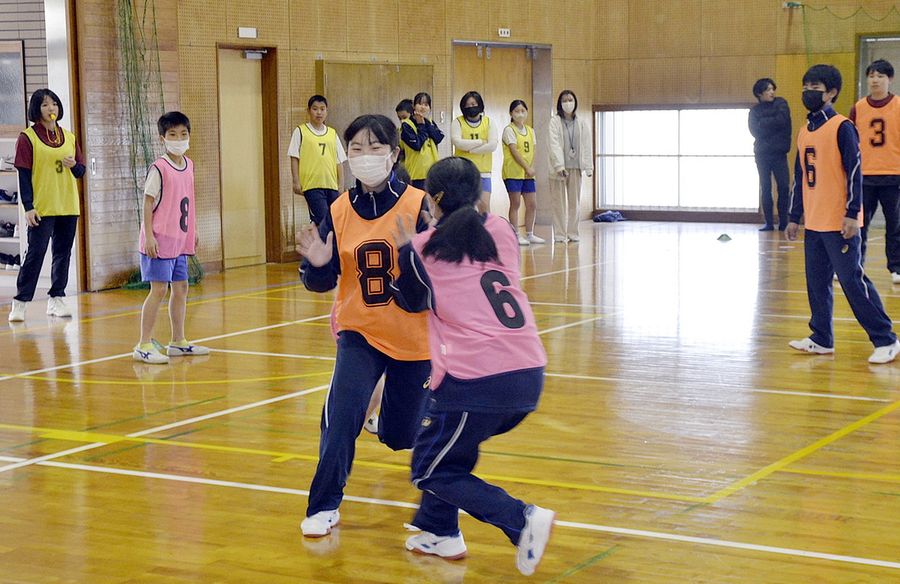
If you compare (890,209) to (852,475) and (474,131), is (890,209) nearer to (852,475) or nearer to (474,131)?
(474,131)

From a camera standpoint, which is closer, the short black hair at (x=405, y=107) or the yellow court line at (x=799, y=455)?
the yellow court line at (x=799, y=455)

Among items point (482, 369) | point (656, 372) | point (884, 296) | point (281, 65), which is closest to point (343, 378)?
point (482, 369)

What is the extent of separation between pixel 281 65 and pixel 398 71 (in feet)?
6.27

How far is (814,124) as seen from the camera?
8383 millimetres

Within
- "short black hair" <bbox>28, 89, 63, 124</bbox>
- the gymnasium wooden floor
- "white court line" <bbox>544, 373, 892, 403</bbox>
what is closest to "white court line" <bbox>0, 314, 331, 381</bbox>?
the gymnasium wooden floor

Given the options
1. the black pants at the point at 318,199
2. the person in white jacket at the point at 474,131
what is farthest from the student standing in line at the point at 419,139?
the black pants at the point at 318,199

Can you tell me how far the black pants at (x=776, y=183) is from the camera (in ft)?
60.5

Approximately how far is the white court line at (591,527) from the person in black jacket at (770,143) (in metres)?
14.0

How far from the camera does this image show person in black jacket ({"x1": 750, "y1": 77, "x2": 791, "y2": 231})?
1833cm

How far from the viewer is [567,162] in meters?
16.9

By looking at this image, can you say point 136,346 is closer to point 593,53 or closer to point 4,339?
point 4,339

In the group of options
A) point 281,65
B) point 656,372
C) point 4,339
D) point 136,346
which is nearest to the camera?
point 656,372

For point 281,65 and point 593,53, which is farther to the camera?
point 593,53

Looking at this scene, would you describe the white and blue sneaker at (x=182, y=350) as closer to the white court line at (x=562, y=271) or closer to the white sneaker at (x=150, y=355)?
the white sneaker at (x=150, y=355)
